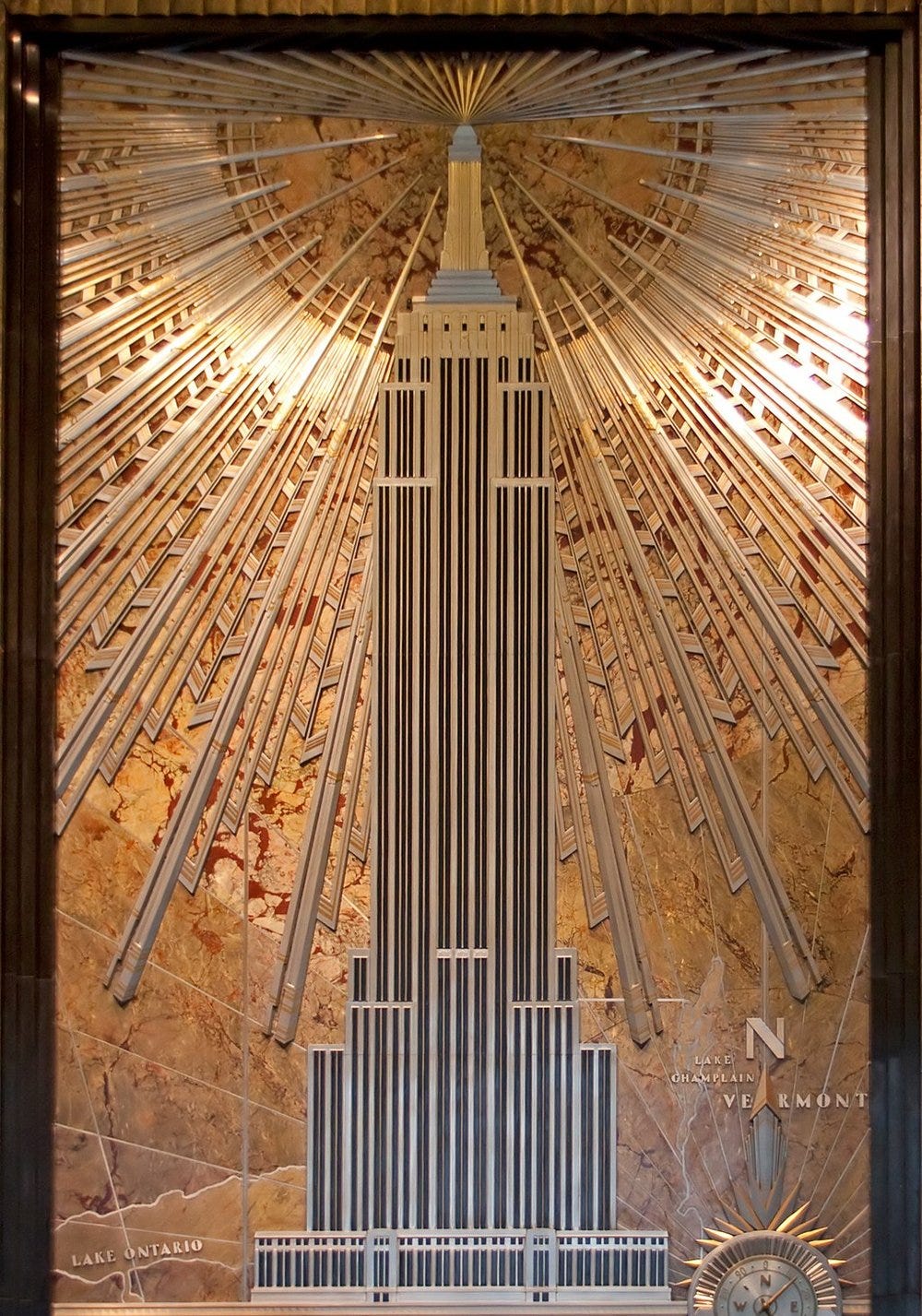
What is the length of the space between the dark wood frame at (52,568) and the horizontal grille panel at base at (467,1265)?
601mm

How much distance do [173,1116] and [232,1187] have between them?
24 cm

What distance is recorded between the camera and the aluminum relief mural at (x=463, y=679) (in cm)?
341

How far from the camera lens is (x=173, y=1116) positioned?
3.42 meters

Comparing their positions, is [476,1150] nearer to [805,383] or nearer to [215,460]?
[215,460]

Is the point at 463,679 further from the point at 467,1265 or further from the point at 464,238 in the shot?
the point at 467,1265

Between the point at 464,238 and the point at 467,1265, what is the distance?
277 cm

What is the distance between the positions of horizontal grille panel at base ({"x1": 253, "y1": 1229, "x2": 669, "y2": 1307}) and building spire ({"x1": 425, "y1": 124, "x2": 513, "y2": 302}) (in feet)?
8.28

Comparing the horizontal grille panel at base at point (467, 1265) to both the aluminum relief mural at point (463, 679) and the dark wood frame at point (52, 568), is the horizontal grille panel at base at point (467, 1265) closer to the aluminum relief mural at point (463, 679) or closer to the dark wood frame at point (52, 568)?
the aluminum relief mural at point (463, 679)

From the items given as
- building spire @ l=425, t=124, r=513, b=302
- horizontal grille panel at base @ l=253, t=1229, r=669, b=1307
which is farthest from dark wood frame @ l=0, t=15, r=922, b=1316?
horizontal grille panel at base @ l=253, t=1229, r=669, b=1307

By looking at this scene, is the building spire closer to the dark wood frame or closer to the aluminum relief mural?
the aluminum relief mural

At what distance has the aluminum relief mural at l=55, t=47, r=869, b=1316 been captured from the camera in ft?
11.2

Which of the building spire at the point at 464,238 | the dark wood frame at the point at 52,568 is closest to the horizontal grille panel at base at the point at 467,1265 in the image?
the dark wood frame at the point at 52,568

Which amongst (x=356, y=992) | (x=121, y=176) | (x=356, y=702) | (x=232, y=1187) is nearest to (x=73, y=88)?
(x=121, y=176)

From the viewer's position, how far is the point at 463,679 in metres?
3.51
